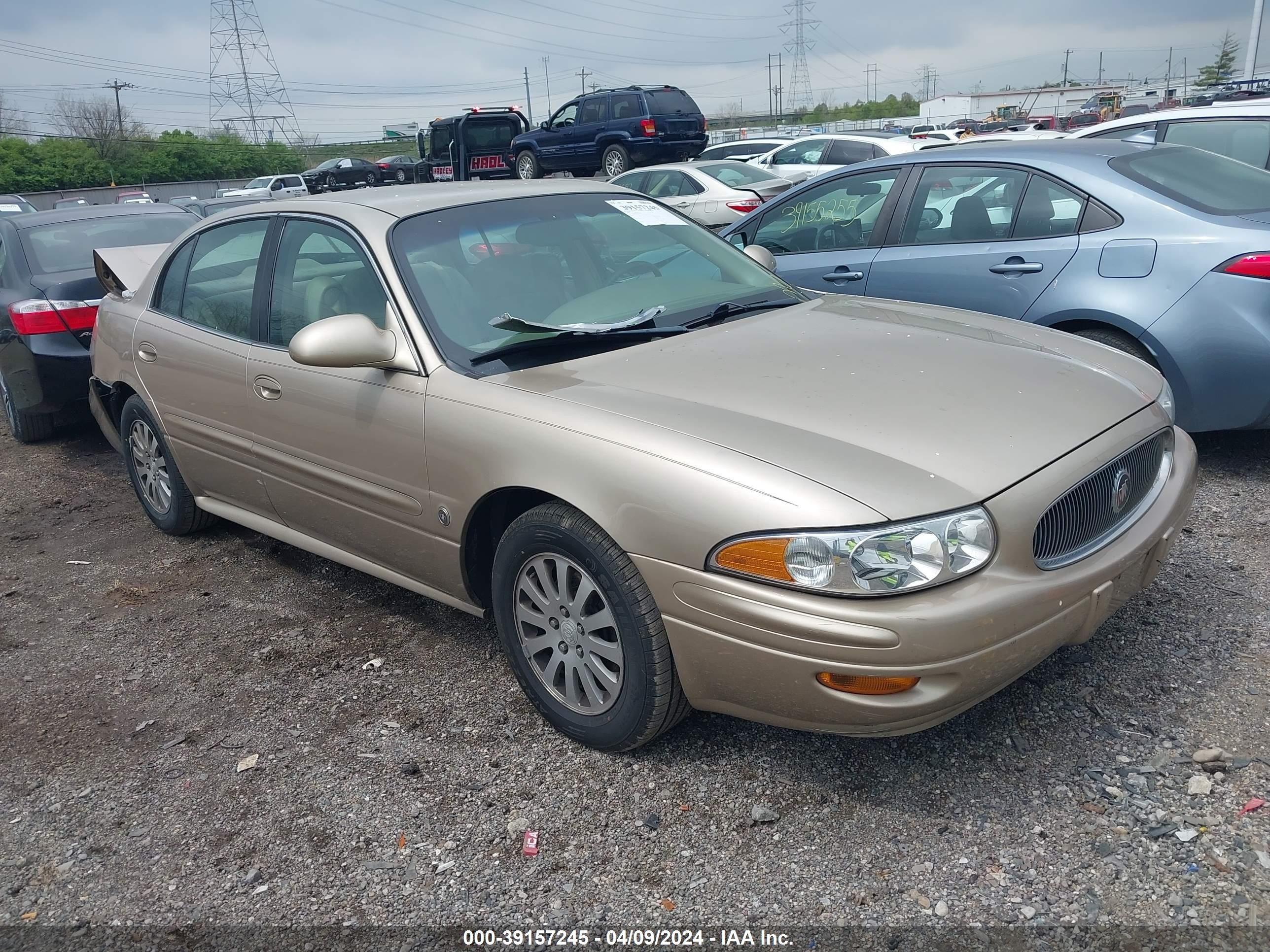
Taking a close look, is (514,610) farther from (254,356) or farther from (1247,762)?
(1247,762)

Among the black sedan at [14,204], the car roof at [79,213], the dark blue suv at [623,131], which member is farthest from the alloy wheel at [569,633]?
the black sedan at [14,204]

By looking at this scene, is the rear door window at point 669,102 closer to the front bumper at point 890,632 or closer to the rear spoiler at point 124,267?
the rear spoiler at point 124,267

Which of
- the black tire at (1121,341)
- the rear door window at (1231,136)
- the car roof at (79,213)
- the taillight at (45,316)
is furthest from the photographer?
the rear door window at (1231,136)

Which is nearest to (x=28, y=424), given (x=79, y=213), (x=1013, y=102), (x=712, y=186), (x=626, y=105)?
(x=79, y=213)

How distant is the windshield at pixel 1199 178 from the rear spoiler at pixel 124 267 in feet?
15.6

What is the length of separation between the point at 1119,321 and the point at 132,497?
534 cm

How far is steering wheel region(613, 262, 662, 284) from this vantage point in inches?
145

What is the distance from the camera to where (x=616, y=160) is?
22.4 metres

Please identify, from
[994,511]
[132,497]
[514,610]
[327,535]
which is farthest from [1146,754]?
[132,497]

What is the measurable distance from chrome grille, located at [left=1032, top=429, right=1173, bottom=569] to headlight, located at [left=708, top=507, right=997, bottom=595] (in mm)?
251

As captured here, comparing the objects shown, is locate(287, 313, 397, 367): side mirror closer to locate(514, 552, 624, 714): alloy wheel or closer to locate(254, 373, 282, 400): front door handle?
locate(254, 373, 282, 400): front door handle

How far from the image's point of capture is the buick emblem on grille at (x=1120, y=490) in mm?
2754

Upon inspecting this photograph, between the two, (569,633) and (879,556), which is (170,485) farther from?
(879,556)

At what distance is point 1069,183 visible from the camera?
4.84 meters
